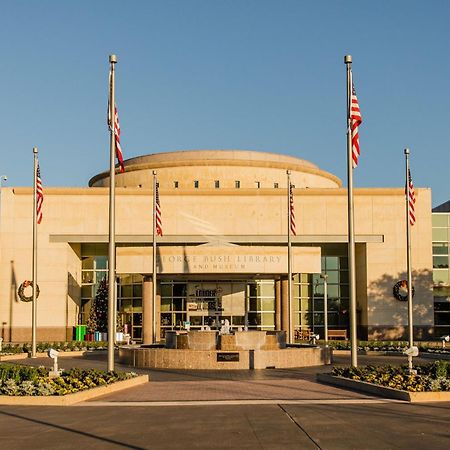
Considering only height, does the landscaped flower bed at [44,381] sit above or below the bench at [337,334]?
above

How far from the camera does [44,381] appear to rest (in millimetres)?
20781

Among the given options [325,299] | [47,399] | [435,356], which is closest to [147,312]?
[325,299]

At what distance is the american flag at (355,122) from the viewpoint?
82.3ft

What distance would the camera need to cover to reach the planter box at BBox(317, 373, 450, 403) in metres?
19.2

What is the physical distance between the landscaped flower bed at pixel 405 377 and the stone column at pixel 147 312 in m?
26.1

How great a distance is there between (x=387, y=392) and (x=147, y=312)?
31.0 m

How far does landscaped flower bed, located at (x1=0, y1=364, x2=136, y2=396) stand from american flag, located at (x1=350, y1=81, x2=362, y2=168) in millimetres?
10168

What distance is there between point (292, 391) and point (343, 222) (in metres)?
35.8

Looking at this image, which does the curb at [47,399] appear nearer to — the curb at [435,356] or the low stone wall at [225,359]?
the low stone wall at [225,359]

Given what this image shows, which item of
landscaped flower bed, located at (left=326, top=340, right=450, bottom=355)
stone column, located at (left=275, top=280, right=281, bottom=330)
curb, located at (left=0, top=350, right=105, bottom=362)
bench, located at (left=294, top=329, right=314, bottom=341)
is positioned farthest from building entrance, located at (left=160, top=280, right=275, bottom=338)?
curb, located at (left=0, top=350, right=105, bottom=362)

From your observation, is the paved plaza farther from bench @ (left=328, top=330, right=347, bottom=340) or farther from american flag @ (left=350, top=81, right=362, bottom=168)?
bench @ (left=328, top=330, right=347, bottom=340)

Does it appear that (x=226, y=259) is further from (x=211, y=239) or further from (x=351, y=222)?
(x=351, y=222)

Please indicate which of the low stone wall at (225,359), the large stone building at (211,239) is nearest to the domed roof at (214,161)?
the large stone building at (211,239)

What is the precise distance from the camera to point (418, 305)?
56.8 metres
